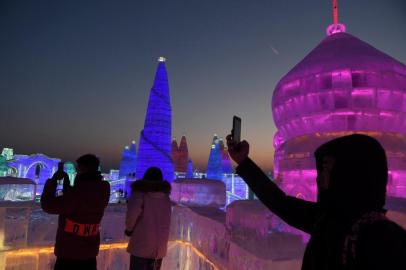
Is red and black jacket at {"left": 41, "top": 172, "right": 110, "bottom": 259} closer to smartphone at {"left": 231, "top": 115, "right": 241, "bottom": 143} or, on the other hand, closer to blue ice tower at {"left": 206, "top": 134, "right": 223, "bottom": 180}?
smartphone at {"left": 231, "top": 115, "right": 241, "bottom": 143}

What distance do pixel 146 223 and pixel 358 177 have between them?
8.62 feet

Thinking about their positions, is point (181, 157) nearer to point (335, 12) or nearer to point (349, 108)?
point (335, 12)

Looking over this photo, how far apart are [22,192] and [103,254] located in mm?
1801

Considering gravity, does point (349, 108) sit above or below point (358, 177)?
above

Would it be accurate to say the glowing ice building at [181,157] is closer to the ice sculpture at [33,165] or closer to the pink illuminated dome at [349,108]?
the ice sculpture at [33,165]

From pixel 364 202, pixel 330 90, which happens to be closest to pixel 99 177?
pixel 364 202

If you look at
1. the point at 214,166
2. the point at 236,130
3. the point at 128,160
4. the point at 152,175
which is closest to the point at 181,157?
the point at 128,160

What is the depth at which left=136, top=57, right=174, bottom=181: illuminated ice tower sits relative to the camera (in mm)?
20953

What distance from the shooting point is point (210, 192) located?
6414 mm

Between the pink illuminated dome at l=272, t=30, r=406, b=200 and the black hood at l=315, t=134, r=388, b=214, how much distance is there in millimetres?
4630

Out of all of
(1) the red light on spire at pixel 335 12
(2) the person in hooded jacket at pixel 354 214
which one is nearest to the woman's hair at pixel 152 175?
(2) the person in hooded jacket at pixel 354 214

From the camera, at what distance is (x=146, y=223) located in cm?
339

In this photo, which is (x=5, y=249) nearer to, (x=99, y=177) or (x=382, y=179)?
(x=99, y=177)

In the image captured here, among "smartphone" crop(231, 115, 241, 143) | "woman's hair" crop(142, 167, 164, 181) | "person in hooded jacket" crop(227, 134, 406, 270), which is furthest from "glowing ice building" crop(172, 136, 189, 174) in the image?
"person in hooded jacket" crop(227, 134, 406, 270)
